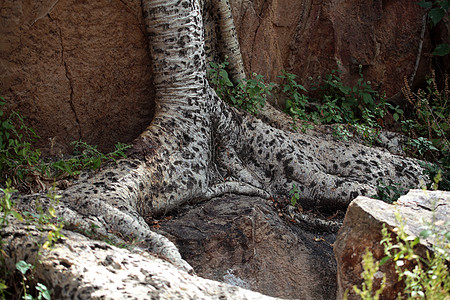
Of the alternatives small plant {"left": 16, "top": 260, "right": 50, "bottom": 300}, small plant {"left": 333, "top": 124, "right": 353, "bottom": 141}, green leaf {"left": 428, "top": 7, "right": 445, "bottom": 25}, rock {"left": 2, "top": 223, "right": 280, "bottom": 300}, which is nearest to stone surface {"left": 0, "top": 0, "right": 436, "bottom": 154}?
rock {"left": 2, "top": 223, "right": 280, "bottom": 300}

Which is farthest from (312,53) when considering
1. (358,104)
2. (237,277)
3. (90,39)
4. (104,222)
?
(104,222)

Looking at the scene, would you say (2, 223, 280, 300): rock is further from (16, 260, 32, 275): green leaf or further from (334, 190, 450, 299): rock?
(334, 190, 450, 299): rock

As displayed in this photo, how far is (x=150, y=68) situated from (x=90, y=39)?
58 cm

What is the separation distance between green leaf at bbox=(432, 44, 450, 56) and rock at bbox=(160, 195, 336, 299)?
164 inches

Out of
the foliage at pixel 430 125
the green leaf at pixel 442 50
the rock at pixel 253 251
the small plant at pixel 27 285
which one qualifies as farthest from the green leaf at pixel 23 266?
the green leaf at pixel 442 50

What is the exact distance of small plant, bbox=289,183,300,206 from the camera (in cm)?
457

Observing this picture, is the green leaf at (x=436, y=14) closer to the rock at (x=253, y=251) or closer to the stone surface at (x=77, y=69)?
the rock at (x=253, y=251)

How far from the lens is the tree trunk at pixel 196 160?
11.3 ft

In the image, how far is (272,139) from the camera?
4.99 metres

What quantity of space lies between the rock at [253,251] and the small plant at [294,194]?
0.37 metres

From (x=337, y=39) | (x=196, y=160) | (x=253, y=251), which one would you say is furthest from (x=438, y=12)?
(x=253, y=251)

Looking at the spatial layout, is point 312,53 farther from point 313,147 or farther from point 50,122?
point 50,122

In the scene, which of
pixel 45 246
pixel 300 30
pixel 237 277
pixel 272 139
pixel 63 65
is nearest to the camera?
pixel 45 246

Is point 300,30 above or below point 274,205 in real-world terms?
above
